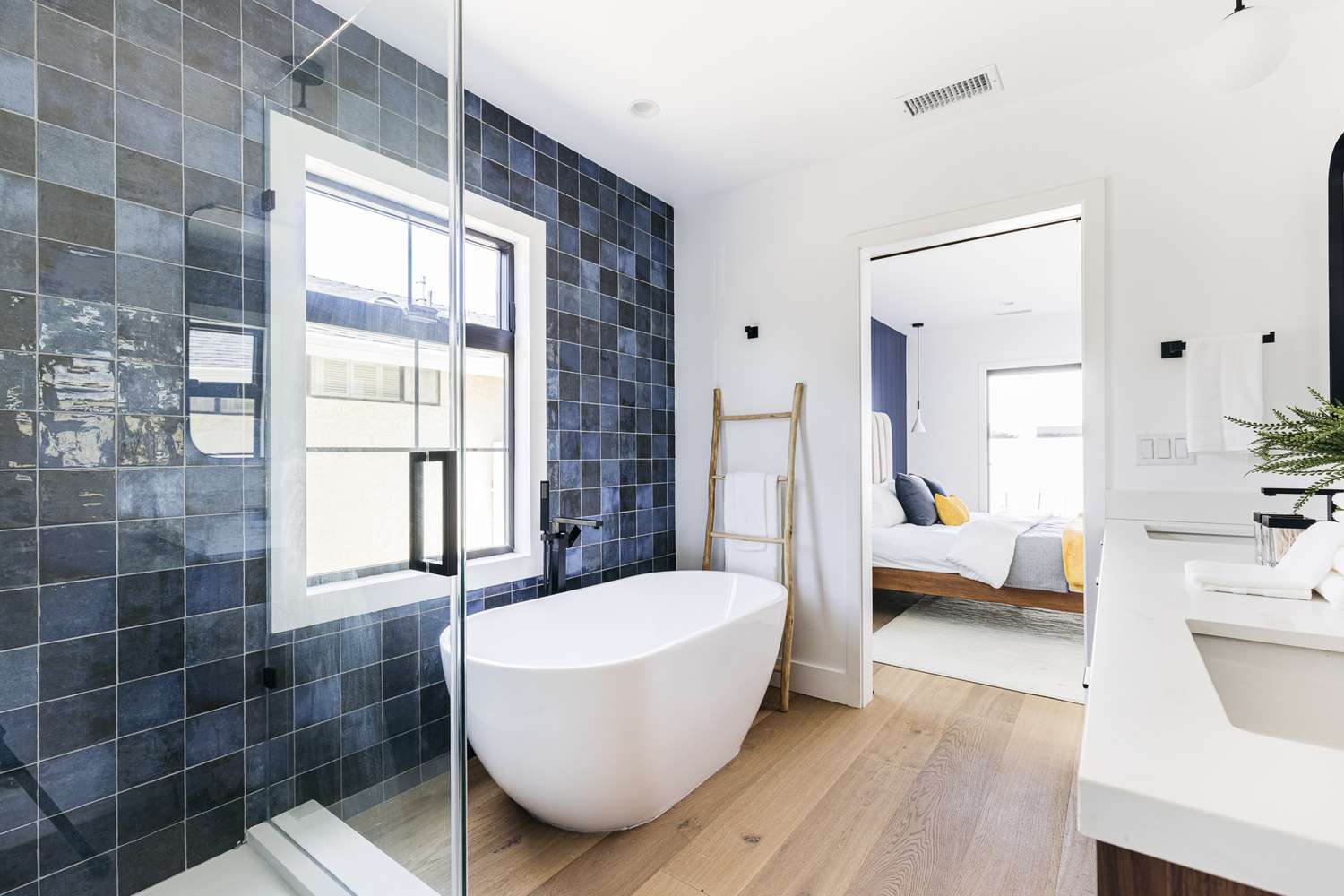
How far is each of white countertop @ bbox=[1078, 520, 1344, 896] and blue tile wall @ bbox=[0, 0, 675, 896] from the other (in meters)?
1.07

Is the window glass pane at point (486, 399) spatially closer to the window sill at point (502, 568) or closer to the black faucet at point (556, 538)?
the black faucet at point (556, 538)

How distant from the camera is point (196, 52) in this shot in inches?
45.9

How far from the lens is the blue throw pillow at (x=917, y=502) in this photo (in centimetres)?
483

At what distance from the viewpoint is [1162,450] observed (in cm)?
224

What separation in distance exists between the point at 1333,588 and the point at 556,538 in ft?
7.13

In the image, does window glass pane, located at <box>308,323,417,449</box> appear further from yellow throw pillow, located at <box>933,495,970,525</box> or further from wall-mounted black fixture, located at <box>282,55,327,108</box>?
yellow throw pillow, located at <box>933,495,970,525</box>

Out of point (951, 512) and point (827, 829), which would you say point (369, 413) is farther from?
point (951, 512)

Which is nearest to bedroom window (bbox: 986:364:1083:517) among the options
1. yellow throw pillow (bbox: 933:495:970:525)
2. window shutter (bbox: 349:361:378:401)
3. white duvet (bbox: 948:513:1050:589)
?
yellow throw pillow (bbox: 933:495:970:525)

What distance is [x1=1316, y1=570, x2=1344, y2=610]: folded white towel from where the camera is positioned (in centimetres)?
93

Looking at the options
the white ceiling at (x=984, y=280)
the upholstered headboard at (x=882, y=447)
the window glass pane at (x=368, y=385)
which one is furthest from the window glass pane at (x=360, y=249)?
the upholstered headboard at (x=882, y=447)

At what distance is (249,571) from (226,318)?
49cm

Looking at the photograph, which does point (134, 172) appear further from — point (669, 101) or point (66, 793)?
point (669, 101)

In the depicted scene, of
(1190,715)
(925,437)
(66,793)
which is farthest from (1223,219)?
(925,437)

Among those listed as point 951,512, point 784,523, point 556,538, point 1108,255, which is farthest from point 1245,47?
point 951,512
